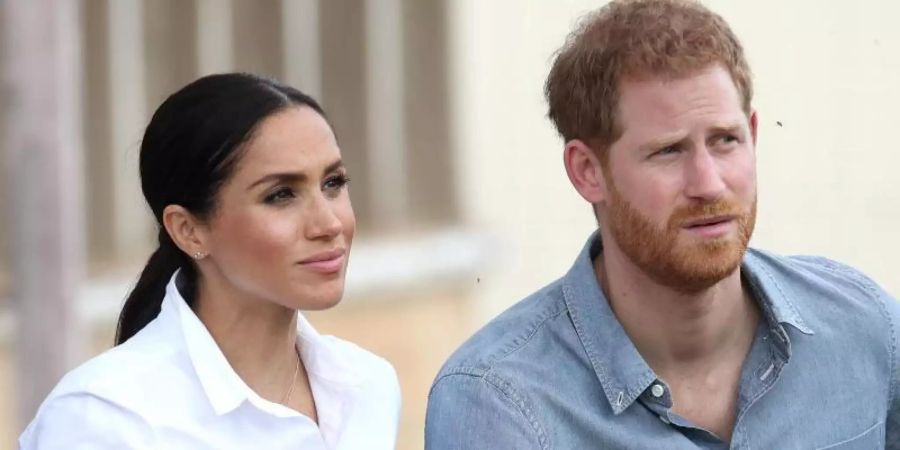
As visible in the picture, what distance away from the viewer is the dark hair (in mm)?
3023

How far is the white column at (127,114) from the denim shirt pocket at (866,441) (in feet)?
8.32

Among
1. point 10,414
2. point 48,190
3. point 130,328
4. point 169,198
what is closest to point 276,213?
point 169,198

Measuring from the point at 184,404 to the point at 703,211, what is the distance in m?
0.85

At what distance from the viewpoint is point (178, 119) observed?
3.07 m

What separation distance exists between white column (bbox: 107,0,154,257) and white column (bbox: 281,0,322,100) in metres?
0.42

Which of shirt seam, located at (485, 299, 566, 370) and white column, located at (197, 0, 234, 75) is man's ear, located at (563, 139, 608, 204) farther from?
white column, located at (197, 0, 234, 75)

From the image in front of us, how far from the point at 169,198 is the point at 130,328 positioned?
31cm

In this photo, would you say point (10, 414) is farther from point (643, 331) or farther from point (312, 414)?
point (643, 331)

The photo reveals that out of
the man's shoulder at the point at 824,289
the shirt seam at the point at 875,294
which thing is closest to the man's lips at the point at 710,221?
the man's shoulder at the point at 824,289

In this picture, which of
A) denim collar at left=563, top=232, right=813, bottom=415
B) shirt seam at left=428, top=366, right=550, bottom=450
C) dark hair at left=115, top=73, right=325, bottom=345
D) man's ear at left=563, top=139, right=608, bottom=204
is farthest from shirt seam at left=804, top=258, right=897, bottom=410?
dark hair at left=115, top=73, right=325, bottom=345

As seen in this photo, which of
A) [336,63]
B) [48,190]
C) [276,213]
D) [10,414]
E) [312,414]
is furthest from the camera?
[336,63]

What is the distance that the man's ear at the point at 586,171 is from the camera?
308 cm

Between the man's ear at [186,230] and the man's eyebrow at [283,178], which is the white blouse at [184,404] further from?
the man's eyebrow at [283,178]


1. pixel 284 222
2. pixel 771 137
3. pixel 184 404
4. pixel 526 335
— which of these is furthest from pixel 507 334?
pixel 771 137
